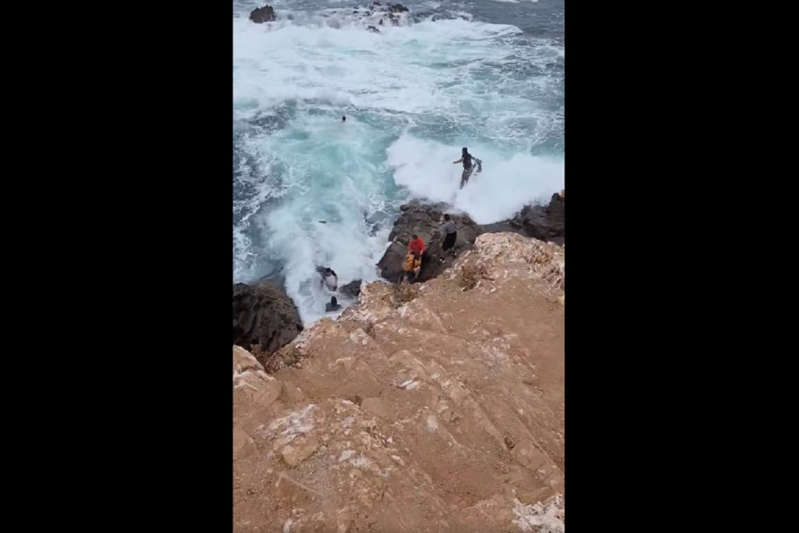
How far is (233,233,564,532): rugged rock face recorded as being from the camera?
4637mm

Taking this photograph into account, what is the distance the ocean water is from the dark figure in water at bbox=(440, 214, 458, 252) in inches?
7.2

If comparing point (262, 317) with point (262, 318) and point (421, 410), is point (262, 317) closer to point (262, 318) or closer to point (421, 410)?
point (262, 318)

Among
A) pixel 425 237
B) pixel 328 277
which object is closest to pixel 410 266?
pixel 425 237

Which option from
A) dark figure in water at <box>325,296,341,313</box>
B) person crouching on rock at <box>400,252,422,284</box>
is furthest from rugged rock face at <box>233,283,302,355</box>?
person crouching on rock at <box>400,252,422,284</box>

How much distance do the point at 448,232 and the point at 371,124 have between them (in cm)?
122

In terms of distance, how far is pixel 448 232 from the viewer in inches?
249

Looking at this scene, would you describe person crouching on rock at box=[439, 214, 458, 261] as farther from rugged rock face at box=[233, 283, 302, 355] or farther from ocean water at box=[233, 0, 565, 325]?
rugged rock face at box=[233, 283, 302, 355]

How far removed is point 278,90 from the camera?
5.93 meters

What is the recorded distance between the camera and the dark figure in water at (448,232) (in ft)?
20.6

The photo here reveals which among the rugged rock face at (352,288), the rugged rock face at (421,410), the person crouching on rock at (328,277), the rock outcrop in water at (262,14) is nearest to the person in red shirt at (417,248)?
the rugged rock face at (421,410)
